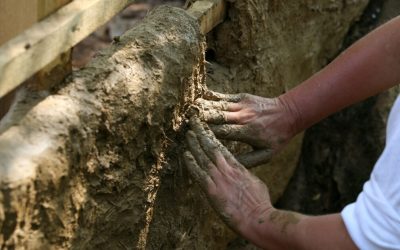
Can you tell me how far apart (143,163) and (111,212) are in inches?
6.9

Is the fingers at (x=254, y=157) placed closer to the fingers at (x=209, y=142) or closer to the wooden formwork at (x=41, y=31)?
the fingers at (x=209, y=142)

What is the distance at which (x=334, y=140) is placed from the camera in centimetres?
362

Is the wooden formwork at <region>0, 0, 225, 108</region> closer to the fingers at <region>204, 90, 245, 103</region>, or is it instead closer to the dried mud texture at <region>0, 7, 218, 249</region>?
the dried mud texture at <region>0, 7, 218, 249</region>

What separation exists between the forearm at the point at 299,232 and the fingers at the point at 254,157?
0.25 m

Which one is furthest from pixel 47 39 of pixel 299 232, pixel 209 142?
pixel 299 232

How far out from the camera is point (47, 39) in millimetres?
1855

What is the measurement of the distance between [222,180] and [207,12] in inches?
20.8

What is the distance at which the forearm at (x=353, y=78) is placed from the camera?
2.43 m

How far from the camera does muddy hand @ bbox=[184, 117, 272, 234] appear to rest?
2266mm

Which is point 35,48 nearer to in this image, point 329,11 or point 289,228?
point 289,228

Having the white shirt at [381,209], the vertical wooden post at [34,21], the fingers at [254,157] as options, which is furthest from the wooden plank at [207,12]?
the white shirt at [381,209]

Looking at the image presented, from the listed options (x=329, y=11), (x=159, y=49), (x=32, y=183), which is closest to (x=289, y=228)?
(x=159, y=49)

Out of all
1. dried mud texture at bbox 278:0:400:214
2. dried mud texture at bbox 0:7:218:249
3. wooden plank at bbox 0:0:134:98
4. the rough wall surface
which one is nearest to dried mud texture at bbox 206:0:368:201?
the rough wall surface

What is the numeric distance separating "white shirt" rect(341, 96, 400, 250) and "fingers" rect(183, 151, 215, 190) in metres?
0.40
